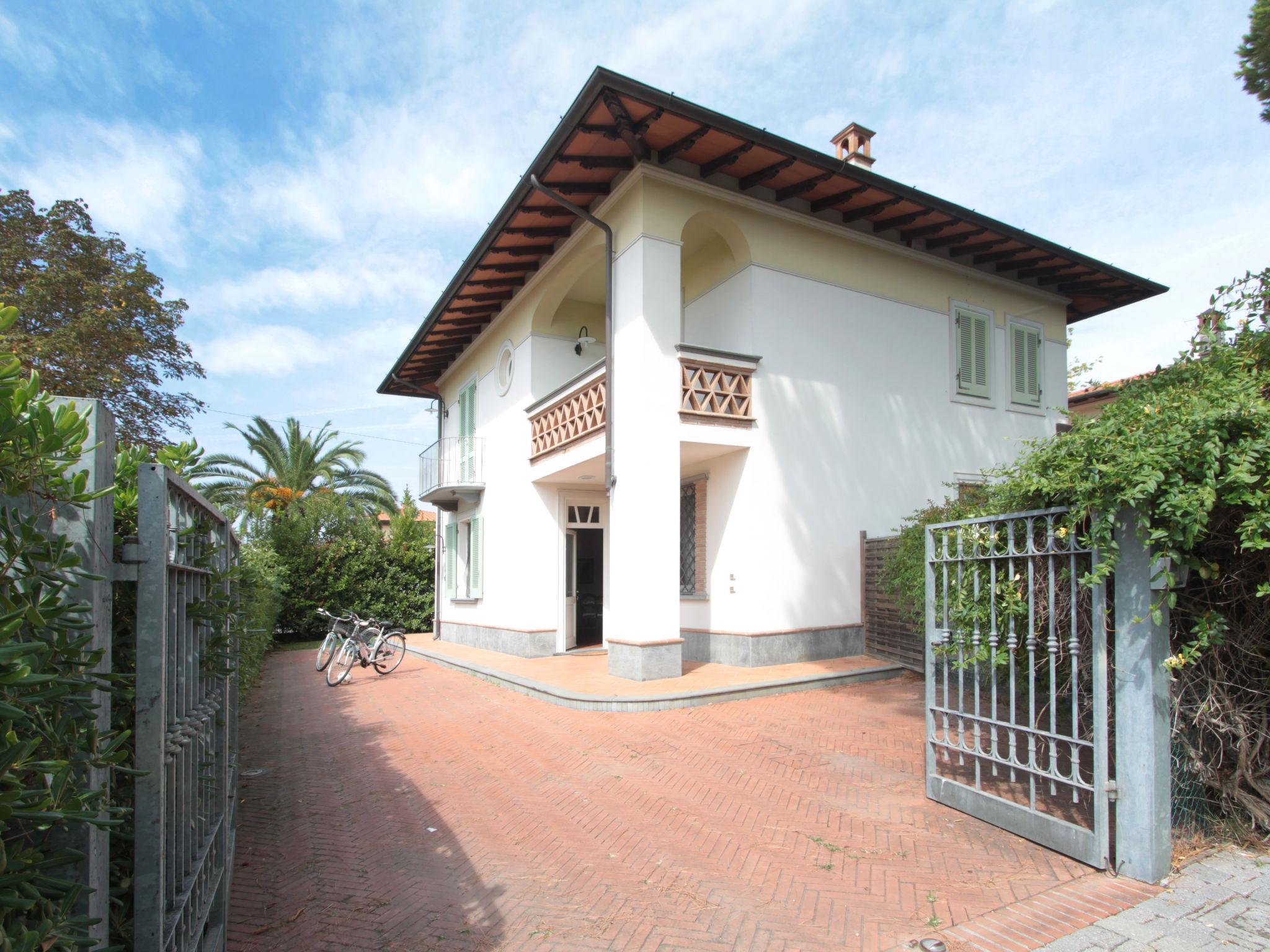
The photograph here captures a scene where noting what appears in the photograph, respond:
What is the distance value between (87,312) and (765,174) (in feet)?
45.0

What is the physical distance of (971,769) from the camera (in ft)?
18.8

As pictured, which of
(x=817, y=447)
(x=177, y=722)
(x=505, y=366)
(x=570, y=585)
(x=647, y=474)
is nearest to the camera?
(x=177, y=722)

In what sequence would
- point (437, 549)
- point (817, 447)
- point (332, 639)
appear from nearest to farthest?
1. point (817, 447)
2. point (332, 639)
3. point (437, 549)

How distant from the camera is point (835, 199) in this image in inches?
461

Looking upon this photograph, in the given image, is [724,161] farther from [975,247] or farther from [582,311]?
[975,247]

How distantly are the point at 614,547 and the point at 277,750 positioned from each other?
4750 millimetres

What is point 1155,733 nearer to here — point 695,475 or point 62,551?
point 62,551

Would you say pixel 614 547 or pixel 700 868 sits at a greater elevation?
pixel 614 547

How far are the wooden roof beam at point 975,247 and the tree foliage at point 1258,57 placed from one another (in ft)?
13.0

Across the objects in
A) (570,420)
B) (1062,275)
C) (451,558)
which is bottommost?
(451,558)

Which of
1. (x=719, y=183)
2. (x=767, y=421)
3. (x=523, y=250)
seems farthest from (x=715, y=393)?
(x=523, y=250)

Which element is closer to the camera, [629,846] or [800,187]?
[629,846]

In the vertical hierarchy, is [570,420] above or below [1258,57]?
below

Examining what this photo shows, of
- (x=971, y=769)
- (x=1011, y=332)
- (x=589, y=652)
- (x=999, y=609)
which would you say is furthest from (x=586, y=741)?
(x=1011, y=332)
